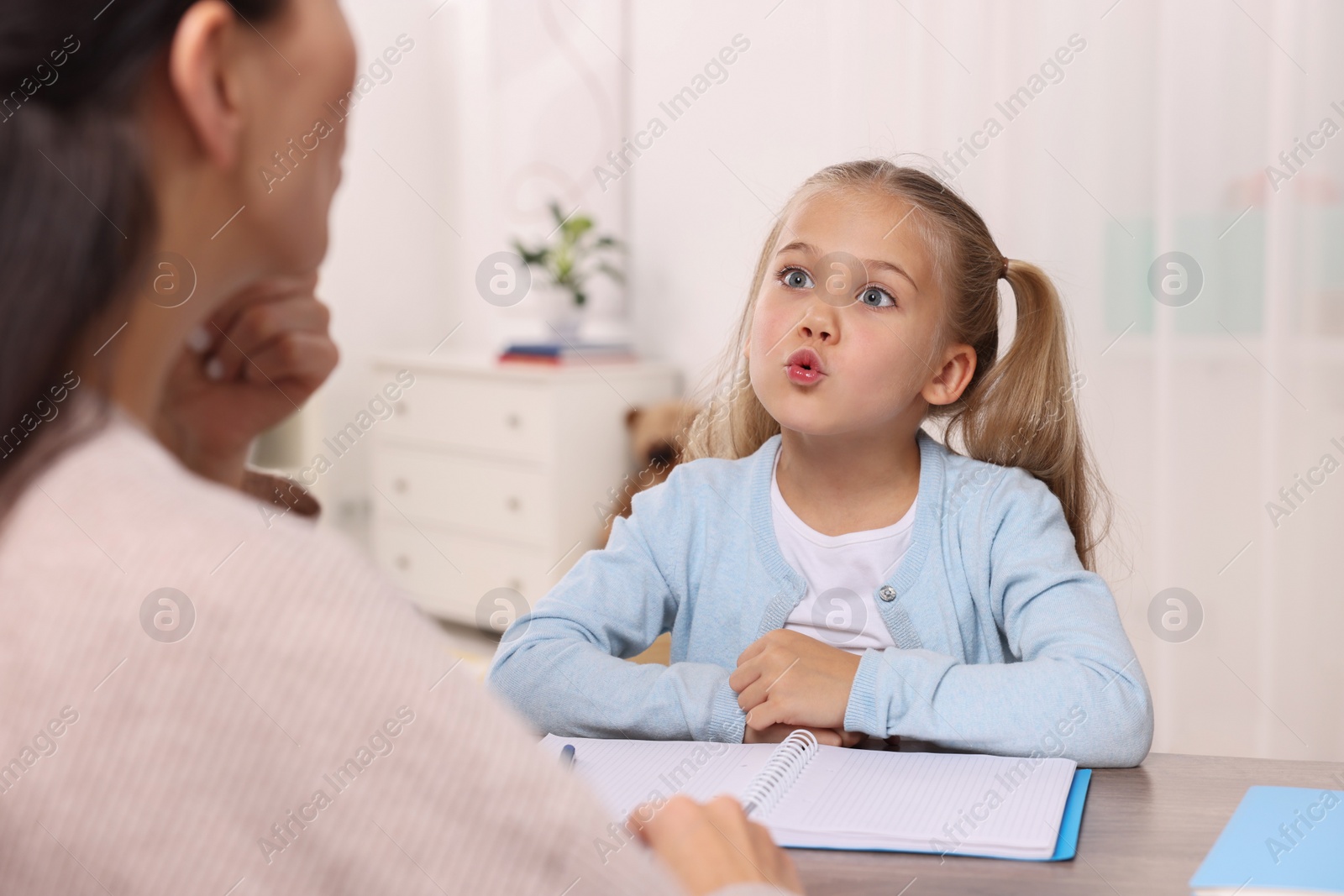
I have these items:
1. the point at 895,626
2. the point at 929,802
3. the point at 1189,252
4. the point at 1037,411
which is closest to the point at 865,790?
the point at 929,802

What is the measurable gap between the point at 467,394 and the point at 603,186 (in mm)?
822

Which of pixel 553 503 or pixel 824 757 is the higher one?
pixel 824 757

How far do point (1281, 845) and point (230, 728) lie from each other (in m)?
0.61

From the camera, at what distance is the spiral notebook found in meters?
0.72

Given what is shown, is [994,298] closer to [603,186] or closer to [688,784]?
[688,784]

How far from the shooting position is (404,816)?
42 cm

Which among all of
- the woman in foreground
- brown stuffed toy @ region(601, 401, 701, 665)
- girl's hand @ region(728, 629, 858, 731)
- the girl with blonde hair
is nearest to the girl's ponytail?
the girl with blonde hair

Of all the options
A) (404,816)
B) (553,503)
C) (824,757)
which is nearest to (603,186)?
(553,503)

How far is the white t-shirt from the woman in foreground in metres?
0.79

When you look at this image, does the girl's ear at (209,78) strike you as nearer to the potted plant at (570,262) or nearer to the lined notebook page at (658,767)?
the lined notebook page at (658,767)

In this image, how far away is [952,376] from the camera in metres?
1.35

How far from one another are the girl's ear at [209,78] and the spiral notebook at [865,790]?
412 mm

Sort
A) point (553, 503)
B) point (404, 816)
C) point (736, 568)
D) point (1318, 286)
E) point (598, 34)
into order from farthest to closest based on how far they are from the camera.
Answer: point (598, 34)
point (553, 503)
point (1318, 286)
point (736, 568)
point (404, 816)

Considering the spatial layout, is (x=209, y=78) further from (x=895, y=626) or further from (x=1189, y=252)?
(x=1189, y=252)
